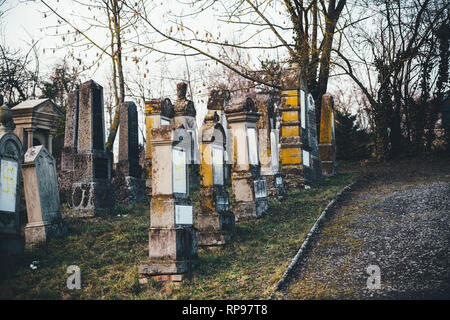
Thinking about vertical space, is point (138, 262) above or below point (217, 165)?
below

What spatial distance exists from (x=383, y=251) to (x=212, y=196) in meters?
3.20

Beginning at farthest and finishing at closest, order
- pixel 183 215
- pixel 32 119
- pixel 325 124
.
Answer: pixel 325 124, pixel 32 119, pixel 183 215

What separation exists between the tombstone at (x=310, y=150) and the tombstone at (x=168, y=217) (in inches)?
278

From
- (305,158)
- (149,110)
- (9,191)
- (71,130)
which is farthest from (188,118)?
(9,191)

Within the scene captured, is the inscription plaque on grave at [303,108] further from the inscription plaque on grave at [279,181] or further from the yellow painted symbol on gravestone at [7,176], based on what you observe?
the yellow painted symbol on gravestone at [7,176]

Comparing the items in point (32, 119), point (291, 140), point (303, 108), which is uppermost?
point (303, 108)

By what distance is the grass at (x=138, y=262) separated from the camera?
566 centimetres

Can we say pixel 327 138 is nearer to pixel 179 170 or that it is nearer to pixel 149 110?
pixel 149 110

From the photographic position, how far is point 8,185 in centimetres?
693

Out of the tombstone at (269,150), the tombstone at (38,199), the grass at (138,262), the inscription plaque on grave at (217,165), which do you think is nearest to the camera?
the grass at (138,262)

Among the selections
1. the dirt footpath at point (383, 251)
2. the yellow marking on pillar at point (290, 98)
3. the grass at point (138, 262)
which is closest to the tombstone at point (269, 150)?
the yellow marking on pillar at point (290, 98)

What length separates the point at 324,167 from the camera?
50.4 feet
